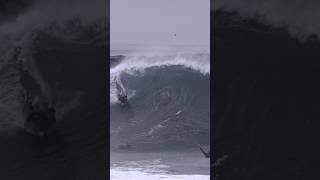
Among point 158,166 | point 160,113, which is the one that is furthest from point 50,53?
point 160,113

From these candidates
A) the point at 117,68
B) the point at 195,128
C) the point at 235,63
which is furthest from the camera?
the point at 195,128

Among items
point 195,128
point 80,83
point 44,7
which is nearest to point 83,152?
point 80,83

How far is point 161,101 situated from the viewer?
25.0ft

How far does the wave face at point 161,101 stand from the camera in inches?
274

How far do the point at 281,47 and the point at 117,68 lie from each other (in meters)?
2.47

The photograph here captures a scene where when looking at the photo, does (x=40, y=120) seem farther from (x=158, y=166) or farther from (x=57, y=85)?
(x=158, y=166)

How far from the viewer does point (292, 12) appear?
4934 millimetres

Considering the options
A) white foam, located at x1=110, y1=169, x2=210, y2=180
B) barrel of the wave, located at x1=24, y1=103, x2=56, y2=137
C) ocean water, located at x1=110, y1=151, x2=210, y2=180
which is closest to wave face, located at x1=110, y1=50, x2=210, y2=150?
ocean water, located at x1=110, y1=151, x2=210, y2=180

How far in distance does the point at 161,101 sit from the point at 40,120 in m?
2.88

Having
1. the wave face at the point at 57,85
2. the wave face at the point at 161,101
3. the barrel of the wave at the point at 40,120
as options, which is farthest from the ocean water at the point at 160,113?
the barrel of the wave at the point at 40,120

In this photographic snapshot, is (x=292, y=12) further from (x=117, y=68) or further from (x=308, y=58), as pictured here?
(x=117, y=68)

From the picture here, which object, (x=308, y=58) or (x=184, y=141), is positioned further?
(x=184, y=141)

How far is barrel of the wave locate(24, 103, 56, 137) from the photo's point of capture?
497 cm

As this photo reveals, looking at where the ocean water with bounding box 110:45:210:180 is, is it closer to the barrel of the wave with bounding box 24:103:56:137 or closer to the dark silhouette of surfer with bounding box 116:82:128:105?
the dark silhouette of surfer with bounding box 116:82:128:105
